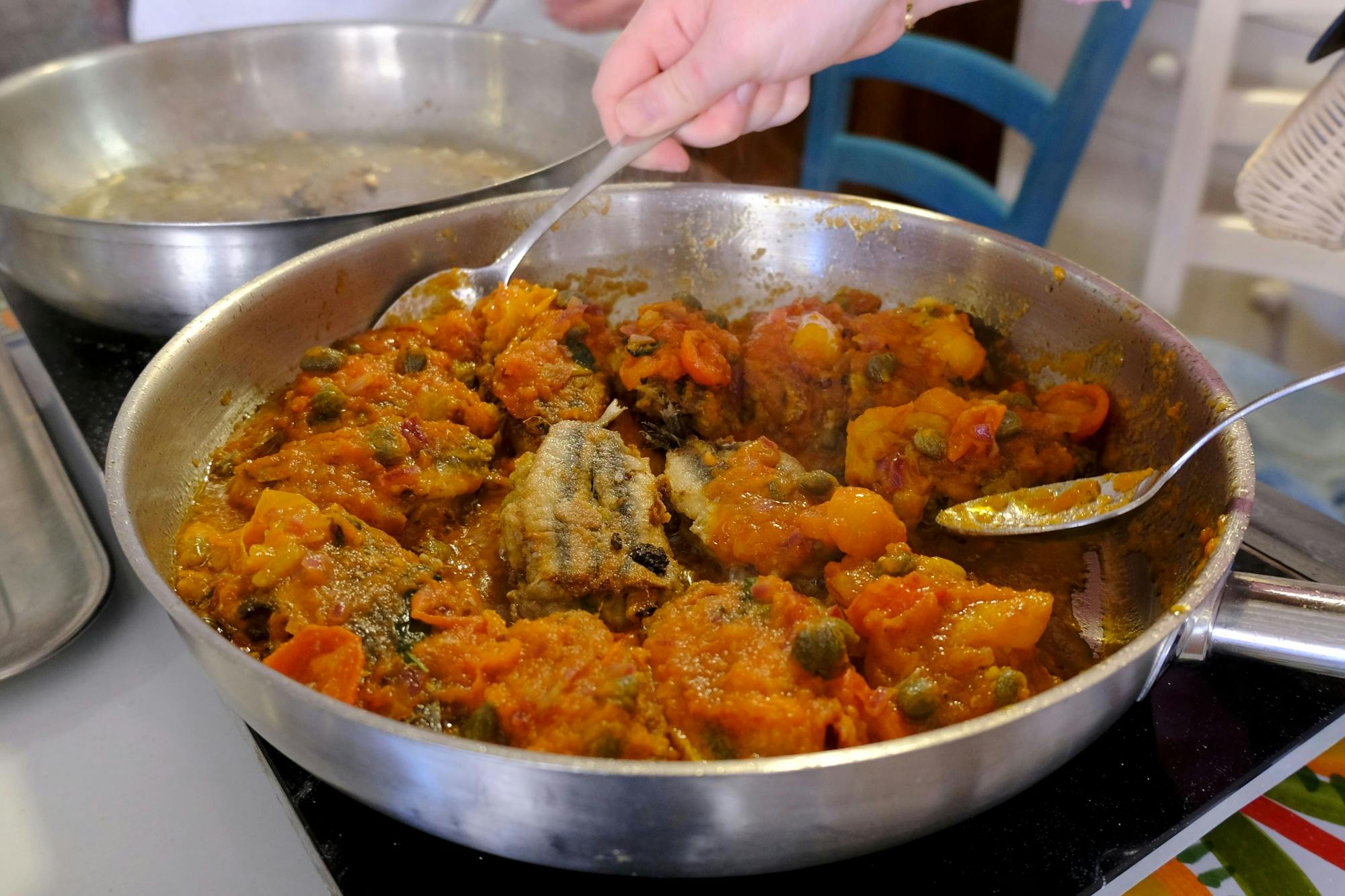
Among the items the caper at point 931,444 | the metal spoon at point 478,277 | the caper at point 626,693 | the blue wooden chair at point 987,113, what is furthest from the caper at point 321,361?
the blue wooden chair at point 987,113

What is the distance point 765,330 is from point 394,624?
931 mm

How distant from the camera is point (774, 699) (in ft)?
3.45

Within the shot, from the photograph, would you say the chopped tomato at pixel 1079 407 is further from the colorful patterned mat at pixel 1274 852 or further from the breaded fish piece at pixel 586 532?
the breaded fish piece at pixel 586 532

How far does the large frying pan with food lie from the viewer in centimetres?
84

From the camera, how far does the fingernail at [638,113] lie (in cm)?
162

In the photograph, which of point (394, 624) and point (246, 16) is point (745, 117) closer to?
point (394, 624)

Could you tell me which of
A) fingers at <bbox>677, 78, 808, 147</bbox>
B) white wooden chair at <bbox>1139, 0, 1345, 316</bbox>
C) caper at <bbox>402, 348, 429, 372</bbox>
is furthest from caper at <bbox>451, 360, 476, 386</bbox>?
white wooden chair at <bbox>1139, 0, 1345, 316</bbox>

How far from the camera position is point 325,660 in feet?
3.67

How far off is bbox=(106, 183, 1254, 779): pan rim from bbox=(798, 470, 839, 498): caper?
48 cm

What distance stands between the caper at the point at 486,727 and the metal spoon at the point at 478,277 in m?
0.98

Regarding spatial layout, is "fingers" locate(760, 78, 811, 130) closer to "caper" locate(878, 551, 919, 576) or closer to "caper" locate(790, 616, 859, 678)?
"caper" locate(878, 551, 919, 576)

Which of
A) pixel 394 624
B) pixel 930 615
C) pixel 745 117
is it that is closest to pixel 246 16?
pixel 745 117

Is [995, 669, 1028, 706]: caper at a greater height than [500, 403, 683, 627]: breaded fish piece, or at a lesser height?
greater

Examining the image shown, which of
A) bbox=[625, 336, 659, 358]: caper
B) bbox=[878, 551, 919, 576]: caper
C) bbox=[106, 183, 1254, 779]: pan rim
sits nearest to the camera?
bbox=[106, 183, 1254, 779]: pan rim
